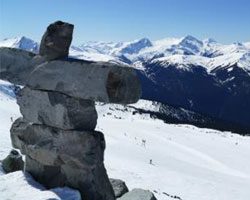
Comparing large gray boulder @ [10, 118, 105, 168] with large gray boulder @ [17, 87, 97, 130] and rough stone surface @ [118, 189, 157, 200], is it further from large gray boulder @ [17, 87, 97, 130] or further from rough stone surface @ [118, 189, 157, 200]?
rough stone surface @ [118, 189, 157, 200]

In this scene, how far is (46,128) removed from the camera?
44.4 feet

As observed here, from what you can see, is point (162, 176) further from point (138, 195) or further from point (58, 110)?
point (58, 110)

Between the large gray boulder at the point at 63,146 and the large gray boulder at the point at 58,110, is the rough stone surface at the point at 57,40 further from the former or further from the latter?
the large gray boulder at the point at 63,146

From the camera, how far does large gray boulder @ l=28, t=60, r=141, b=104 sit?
38.4 feet

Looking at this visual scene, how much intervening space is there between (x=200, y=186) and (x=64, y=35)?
28725 millimetres

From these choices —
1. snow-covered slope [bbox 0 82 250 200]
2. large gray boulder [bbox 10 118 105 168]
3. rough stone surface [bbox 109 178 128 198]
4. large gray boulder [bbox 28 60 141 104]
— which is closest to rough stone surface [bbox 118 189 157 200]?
rough stone surface [bbox 109 178 128 198]

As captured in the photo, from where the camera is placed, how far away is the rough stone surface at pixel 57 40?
13.1m

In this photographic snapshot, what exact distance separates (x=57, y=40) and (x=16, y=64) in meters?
1.65

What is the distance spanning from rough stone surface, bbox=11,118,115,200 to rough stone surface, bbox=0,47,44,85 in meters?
1.41

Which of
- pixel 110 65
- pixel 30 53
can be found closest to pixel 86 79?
pixel 110 65

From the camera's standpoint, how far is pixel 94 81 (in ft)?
39.1

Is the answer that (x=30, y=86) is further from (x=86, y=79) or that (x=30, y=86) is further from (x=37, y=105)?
(x=86, y=79)

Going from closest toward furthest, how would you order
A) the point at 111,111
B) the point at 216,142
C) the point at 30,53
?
the point at 30,53 < the point at 216,142 < the point at 111,111

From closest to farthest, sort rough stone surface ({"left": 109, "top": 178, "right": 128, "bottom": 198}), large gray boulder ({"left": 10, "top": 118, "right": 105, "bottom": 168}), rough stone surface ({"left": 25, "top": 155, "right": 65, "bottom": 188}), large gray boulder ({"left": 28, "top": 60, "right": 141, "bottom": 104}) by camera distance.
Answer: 1. large gray boulder ({"left": 28, "top": 60, "right": 141, "bottom": 104})
2. large gray boulder ({"left": 10, "top": 118, "right": 105, "bottom": 168})
3. rough stone surface ({"left": 25, "top": 155, "right": 65, "bottom": 188})
4. rough stone surface ({"left": 109, "top": 178, "right": 128, "bottom": 198})
